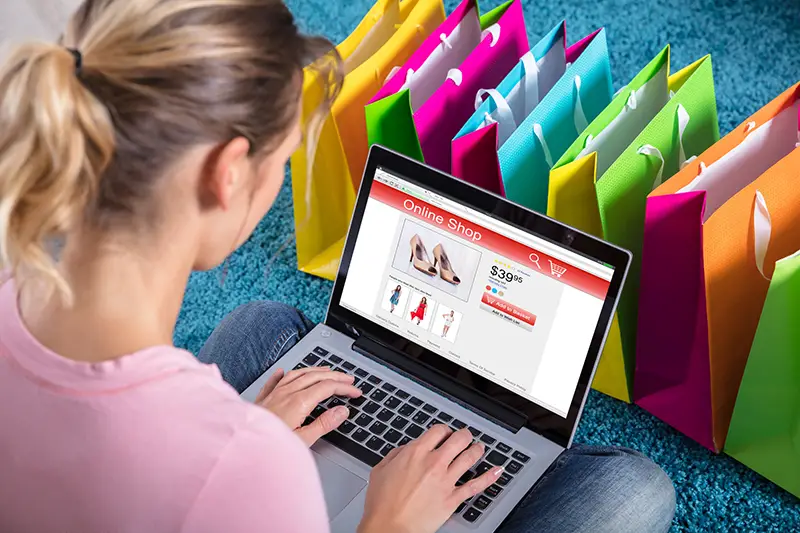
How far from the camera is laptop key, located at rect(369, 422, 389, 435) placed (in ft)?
3.62

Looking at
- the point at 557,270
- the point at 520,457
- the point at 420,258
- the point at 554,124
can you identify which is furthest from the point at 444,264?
the point at 554,124

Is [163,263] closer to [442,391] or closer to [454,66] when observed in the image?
[442,391]

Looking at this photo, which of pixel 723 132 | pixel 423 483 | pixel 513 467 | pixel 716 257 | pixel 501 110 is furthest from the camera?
pixel 723 132

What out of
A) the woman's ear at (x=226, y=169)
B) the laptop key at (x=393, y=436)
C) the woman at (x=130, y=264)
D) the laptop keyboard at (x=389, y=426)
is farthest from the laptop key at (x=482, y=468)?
the woman's ear at (x=226, y=169)

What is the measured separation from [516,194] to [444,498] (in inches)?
20.9

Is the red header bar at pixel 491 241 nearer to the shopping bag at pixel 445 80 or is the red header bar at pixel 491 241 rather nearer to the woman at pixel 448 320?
the woman at pixel 448 320

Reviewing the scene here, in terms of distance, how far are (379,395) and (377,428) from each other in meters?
0.05

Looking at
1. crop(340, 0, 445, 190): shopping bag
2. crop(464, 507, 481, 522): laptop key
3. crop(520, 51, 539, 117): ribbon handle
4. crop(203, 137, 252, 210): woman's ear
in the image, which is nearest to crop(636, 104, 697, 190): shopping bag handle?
crop(520, 51, 539, 117): ribbon handle

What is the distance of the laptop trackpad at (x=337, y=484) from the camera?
104 centimetres

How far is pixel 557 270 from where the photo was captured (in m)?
1.05

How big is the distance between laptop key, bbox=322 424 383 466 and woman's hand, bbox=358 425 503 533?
0.24 ft

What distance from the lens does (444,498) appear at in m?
0.96

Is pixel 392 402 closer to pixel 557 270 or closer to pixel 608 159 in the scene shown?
pixel 557 270

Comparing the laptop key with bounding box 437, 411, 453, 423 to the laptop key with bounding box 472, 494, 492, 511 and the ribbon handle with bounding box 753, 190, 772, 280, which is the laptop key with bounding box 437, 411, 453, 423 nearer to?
the laptop key with bounding box 472, 494, 492, 511
